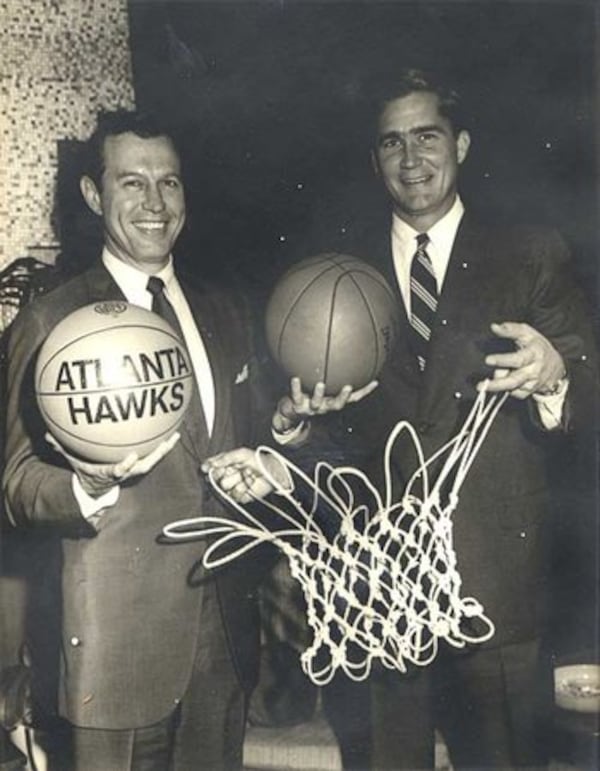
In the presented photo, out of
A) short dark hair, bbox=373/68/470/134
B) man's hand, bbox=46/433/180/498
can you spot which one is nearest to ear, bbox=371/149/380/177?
short dark hair, bbox=373/68/470/134

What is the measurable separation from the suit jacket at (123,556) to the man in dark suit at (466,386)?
31 centimetres

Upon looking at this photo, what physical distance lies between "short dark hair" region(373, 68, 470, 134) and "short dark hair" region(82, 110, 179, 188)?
24.3 inches

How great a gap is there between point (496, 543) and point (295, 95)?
56.5 inches

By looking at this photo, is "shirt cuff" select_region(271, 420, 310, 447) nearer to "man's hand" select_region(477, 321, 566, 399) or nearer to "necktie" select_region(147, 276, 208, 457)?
"necktie" select_region(147, 276, 208, 457)

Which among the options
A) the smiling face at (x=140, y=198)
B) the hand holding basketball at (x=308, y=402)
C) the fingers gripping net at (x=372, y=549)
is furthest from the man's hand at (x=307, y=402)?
the smiling face at (x=140, y=198)

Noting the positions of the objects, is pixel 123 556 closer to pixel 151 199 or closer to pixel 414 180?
pixel 151 199

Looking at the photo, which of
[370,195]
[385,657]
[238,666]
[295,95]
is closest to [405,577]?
[385,657]

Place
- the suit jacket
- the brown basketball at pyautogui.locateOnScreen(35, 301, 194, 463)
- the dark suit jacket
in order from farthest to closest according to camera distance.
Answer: the dark suit jacket
the suit jacket
the brown basketball at pyautogui.locateOnScreen(35, 301, 194, 463)

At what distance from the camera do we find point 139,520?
3.70 metres

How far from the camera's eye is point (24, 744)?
3850mm

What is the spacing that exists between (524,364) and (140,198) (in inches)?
46.8

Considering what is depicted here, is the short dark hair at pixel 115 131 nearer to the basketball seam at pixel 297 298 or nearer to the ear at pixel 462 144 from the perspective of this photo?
the basketball seam at pixel 297 298

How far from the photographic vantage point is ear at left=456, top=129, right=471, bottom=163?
3803 millimetres

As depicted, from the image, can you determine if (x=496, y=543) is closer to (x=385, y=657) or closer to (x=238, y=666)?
(x=385, y=657)
